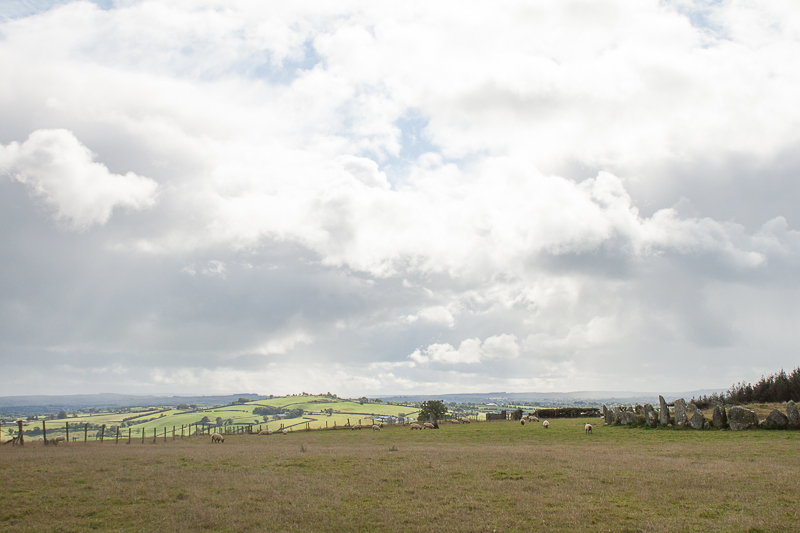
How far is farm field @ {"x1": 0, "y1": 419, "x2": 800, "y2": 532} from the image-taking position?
49.8 feet

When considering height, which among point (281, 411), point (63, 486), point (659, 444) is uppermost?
point (63, 486)

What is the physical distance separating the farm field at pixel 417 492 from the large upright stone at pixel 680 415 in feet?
51.4

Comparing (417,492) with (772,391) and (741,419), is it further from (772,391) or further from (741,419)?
(772,391)

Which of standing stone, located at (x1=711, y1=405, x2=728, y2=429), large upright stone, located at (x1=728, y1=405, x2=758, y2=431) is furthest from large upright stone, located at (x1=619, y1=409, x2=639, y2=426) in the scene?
large upright stone, located at (x1=728, y1=405, x2=758, y2=431)

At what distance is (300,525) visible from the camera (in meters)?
15.1

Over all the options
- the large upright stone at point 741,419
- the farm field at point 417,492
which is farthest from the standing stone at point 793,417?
the farm field at point 417,492

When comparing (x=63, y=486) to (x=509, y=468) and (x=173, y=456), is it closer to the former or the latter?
(x=173, y=456)

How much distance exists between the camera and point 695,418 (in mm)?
44531

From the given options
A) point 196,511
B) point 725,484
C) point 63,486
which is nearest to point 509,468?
point 725,484

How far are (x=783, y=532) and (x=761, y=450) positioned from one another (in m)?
19.2

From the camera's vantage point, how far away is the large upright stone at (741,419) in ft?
135

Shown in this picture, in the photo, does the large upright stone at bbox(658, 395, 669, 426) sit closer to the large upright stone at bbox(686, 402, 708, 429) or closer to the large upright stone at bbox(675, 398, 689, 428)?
the large upright stone at bbox(675, 398, 689, 428)

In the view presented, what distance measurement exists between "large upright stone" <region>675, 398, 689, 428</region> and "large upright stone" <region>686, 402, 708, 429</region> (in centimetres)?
32

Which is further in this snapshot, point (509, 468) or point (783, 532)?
point (509, 468)
